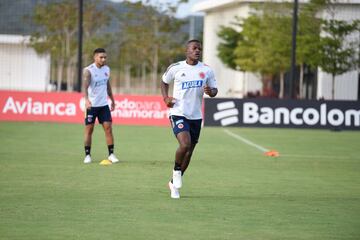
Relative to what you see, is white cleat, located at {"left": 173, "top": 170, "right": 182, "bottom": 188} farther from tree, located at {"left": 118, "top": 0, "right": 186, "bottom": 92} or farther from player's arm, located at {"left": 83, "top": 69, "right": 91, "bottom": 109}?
tree, located at {"left": 118, "top": 0, "right": 186, "bottom": 92}

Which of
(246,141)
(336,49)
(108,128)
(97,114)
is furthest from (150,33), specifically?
(108,128)

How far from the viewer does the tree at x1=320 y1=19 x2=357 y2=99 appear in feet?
123

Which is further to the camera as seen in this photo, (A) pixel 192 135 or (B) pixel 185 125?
(A) pixel 192 135

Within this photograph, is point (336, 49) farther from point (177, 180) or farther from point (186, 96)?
point (177, 180)

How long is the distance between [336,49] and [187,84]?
1043 inches

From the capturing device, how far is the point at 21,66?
4444 cm

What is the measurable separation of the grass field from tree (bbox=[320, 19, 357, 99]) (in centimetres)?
1480

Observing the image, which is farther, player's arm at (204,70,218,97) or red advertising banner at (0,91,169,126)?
red advertising banner at (0,91,169,126)

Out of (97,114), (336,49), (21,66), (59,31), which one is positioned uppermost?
(59,31)

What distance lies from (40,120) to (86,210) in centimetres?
2042

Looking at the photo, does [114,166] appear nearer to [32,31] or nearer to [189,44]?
[189,44]

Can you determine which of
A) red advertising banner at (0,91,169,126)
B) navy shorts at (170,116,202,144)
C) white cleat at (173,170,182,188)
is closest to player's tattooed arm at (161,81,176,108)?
navy shorts at (170,116,202,144)

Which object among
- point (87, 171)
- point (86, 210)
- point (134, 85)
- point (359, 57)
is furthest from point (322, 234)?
point (134, 85)

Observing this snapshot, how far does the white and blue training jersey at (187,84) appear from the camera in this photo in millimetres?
12430
